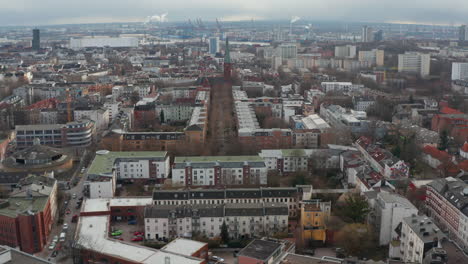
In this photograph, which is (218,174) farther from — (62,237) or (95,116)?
(95,116)

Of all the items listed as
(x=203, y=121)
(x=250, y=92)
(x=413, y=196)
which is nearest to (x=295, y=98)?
(x=250, y=92)

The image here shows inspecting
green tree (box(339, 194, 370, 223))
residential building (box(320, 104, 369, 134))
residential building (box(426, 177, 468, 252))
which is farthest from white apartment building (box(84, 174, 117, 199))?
residential building (box(320, 104, 369, 134))

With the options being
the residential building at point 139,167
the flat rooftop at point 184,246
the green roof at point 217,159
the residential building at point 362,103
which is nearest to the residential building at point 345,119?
the residential building at point 362,103

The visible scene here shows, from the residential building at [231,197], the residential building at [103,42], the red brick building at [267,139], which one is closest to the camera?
the residential building at [231,197]

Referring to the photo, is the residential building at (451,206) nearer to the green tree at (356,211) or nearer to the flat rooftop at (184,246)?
the green tree at (356,211)

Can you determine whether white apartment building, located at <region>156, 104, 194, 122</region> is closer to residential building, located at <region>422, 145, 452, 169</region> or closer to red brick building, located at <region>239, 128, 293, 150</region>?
red brick building, located at <region>239, 128, 293, 150</region>

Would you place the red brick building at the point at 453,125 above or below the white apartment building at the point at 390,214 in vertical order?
above
